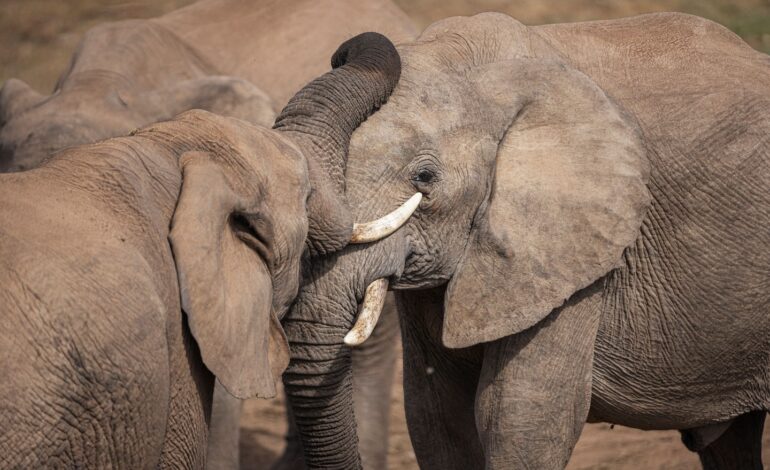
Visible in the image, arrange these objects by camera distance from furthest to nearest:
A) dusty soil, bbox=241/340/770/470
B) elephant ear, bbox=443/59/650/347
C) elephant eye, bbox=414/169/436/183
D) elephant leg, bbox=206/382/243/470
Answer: dusty soil, bbox=241/340/770/470, elephant leg, bbox=206/382/243/470, elephant ear, bbox=443/59/650/347, elephant eye, bbox=414/169/436/183

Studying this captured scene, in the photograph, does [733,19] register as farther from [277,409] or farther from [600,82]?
[600,82]

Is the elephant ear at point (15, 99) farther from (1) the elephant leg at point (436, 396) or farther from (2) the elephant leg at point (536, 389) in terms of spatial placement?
(2) the elephant leg at point (536, 389)

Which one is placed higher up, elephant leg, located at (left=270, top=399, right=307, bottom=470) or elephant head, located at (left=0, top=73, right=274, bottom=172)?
elephant head, located at (left=0, top=73, right=274, bottom=172)

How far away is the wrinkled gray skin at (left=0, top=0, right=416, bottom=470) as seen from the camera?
584 centimetres

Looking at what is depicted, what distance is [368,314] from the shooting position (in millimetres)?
3570

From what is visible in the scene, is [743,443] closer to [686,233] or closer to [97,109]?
[686,233]

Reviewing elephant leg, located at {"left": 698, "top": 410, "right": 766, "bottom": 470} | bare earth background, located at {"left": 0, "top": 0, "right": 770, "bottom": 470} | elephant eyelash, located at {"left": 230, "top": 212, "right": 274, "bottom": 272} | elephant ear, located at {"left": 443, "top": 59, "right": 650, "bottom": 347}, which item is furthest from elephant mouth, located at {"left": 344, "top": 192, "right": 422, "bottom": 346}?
bare earth background, located at {"left": 0, "top": 0, "right": 770, "bottom": 470}

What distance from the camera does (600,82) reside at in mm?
4082

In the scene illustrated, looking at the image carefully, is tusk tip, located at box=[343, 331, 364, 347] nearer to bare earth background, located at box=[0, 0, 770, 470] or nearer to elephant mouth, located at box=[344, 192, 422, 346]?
elephant mouth, located at box=[344, 192, 422, 346]

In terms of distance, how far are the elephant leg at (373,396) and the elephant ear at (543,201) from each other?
209cm

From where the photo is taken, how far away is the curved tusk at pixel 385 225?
11.5ft

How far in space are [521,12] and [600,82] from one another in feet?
22.3

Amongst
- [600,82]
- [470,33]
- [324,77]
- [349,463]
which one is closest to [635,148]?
[600,82]

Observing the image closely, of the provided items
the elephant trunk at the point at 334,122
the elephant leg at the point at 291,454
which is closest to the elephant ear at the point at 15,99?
the elephant leg at the point at 291,454
